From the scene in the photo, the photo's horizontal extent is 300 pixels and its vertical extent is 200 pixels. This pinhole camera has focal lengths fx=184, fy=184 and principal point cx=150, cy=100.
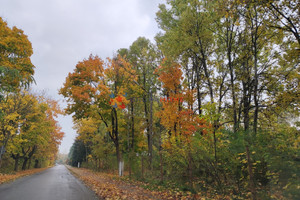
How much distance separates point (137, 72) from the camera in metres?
20.1

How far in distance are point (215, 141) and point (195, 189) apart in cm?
299

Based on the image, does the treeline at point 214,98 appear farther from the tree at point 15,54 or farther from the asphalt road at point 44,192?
the tree at point 15,54

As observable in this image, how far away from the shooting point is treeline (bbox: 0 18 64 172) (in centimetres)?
984

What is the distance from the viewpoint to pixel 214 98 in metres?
12.2

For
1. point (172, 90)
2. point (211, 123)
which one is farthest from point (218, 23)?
point (211, 123)

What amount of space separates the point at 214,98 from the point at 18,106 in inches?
788

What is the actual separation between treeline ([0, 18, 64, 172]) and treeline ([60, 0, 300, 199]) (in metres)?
5.54

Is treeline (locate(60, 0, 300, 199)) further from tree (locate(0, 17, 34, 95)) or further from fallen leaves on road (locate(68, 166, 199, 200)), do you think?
tree (locate(0, 17, 34, 95))

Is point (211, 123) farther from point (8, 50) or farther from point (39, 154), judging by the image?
point (39, 154)

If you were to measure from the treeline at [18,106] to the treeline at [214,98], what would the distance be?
5537 mm

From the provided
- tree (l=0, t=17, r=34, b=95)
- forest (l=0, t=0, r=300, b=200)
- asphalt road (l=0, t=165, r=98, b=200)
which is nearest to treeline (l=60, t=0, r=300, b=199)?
forest (l=0, t=0, r=300, b=200)

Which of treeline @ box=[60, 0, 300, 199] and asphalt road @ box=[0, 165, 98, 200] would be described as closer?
treeline @ box=[60, 0, 300, 199]

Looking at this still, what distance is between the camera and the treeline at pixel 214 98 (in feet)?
18.0

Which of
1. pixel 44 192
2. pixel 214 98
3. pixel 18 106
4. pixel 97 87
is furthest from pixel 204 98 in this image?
pixel 18 106
